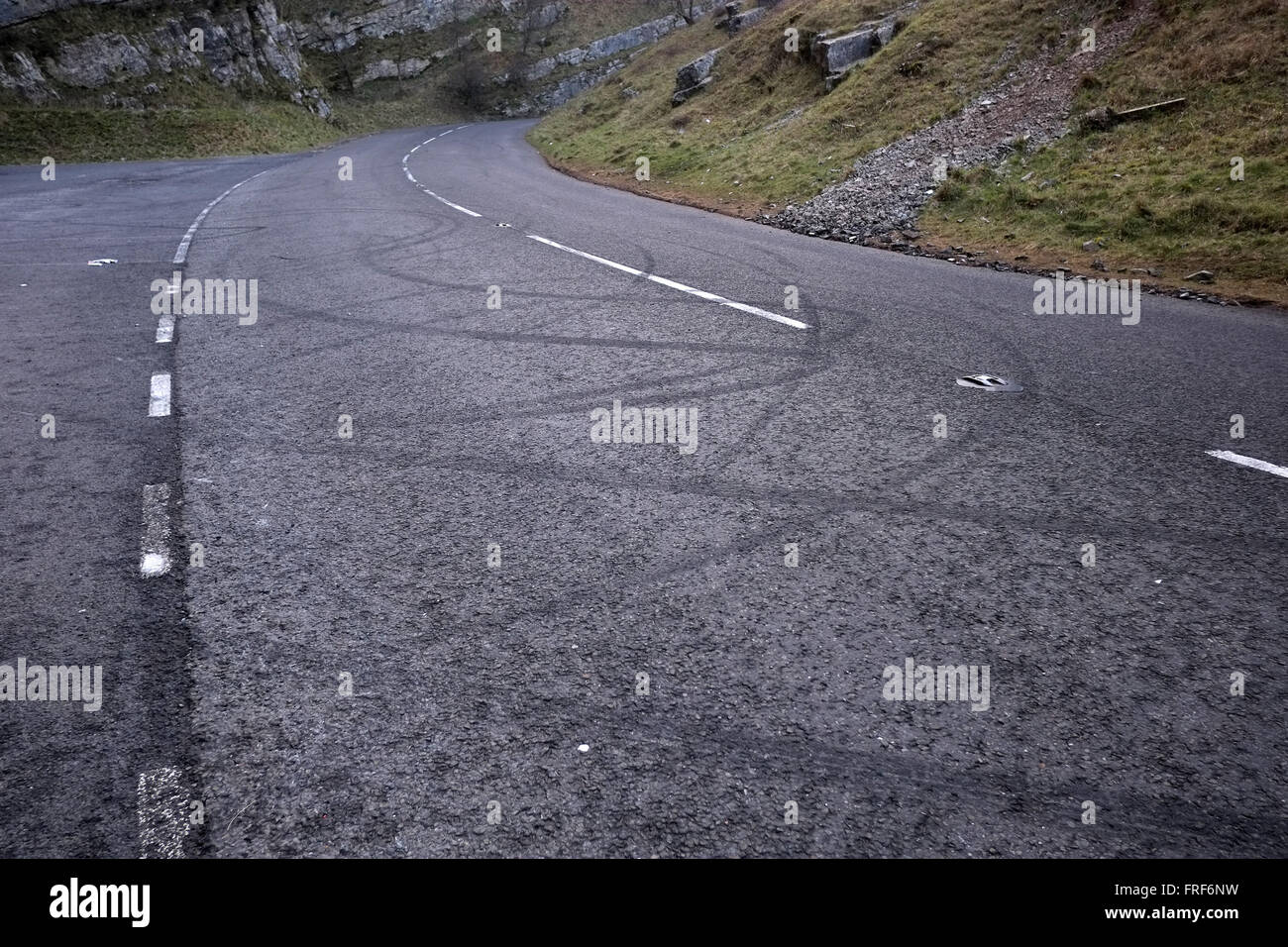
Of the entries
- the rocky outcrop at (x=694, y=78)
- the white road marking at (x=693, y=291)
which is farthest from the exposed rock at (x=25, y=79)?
the white road marking at (x=693, y=291)

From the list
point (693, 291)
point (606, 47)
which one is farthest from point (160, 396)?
point (606, 47)

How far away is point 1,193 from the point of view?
784 inches

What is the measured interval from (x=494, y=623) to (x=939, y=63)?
20.3 m

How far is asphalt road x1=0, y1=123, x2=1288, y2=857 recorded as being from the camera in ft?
8.50

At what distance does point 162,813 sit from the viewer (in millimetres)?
2566

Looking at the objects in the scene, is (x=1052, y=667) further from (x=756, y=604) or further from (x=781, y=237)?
(x=781, y=237)

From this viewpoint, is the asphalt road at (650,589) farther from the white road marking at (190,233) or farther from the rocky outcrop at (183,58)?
the rocky outcrop at (183,58)

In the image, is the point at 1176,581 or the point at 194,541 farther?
the point at 194,541

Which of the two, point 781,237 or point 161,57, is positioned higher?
point 161,57

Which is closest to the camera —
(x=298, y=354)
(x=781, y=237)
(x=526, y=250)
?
(x=298, y=354)

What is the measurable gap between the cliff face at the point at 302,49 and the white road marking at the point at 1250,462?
40.3 meters
